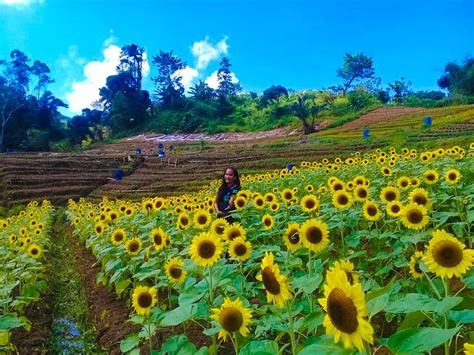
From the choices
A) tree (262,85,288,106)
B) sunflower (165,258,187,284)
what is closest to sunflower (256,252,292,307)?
sunflower (165,258,187,284)

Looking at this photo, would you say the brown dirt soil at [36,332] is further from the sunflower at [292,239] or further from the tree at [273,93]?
the tree at [273,93]

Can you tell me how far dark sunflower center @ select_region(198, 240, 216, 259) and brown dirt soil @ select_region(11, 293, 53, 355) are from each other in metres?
2.20

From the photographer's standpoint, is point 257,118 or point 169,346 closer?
point 169,346

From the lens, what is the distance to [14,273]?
436 centimetres

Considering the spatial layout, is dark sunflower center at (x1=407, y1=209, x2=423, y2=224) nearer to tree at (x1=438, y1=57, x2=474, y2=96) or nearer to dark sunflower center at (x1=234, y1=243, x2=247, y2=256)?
dark sunflower center at (x1=234, y1=243, x2=247, y2=256)

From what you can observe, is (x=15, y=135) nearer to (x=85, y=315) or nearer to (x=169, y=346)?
(x=85, y=315)

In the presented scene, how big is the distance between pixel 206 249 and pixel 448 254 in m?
1.35

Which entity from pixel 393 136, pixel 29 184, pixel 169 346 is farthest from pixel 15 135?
pixel 169 346

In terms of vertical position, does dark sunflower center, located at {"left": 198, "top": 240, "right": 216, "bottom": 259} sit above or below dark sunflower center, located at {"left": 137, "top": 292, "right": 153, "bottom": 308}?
above

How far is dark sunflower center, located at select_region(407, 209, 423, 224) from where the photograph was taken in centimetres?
282

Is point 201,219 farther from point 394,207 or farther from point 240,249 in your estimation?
point 394,207

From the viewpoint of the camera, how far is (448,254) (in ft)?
5.65

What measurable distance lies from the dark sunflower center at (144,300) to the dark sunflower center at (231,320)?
839 millimetres

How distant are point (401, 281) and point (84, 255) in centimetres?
651
